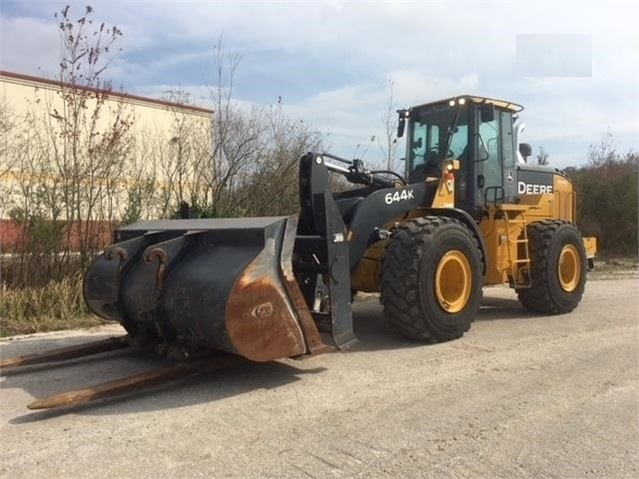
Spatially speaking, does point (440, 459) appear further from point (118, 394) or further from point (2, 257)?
point (2, 257)

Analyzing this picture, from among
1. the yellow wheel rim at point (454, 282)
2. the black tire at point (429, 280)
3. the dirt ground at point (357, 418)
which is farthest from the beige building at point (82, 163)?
the yellow wheel rim at point (454, 282)

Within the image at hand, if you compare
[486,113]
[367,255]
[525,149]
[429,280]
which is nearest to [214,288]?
[429,280]

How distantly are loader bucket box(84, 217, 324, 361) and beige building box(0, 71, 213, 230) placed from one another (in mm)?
3737

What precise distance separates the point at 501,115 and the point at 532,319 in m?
→ 2.71

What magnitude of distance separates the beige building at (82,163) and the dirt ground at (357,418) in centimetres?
294

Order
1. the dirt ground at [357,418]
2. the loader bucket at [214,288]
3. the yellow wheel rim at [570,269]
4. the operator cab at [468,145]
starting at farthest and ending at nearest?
the yellow wheel rim at [570,269]
the operator cab at [468,145]
the loader bucket at [214,288]
the dirt ground at [357,418]

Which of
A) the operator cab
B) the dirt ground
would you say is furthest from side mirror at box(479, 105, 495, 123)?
the dirt ground

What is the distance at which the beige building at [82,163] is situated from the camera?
28.8 feet

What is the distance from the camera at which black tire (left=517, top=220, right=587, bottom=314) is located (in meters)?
8.15

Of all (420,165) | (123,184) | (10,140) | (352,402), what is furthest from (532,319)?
(10,140)

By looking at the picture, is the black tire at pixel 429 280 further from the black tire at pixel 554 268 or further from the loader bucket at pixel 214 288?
the black tire at pixel 554 268

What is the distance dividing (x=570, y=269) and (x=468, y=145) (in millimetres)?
2487

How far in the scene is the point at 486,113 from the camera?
25.9ft

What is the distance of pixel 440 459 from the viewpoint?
142 inches
